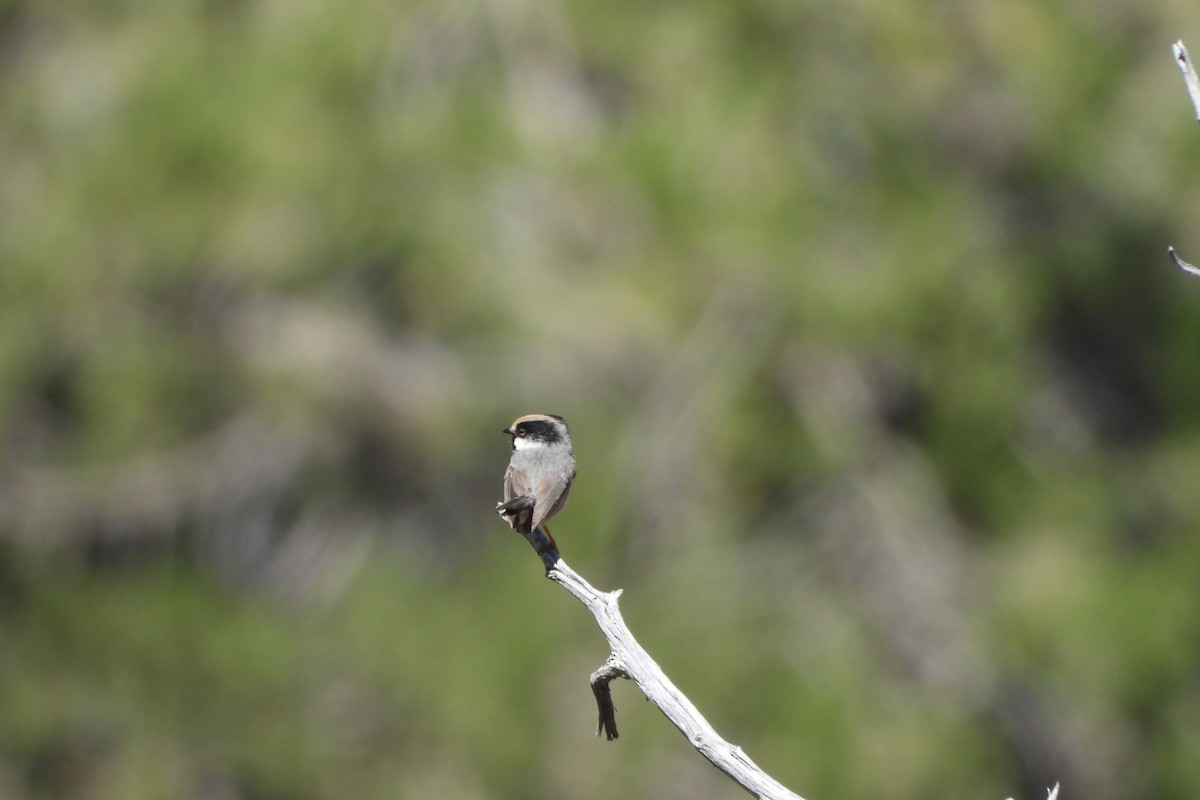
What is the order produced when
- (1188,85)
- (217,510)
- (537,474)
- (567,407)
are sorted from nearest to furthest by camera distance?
(1188,85) → (537,474) → (567,407) → (217,510)

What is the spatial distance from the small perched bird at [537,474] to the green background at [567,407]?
2.20 metres

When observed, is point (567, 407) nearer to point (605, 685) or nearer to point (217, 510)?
point (217, 510)

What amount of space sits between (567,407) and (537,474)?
9.84 ft

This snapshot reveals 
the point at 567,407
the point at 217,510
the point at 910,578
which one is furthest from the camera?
the point at 217,510

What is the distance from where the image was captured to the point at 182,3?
636cm

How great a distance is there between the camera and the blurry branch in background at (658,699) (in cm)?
198

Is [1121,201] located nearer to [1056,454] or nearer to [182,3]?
[1056,454]

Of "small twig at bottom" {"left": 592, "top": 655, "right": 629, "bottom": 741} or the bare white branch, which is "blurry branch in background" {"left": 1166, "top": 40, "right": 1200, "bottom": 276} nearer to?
the bare white branch

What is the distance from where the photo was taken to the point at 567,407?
5676 millimetres

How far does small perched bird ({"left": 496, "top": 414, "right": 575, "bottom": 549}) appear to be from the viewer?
2.54 metres

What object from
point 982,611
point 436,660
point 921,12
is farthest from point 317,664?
point 921,12

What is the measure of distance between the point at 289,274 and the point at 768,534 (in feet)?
7.47

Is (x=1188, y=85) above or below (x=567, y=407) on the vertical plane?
below

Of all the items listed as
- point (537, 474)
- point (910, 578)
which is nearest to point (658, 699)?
point (537, 474)
